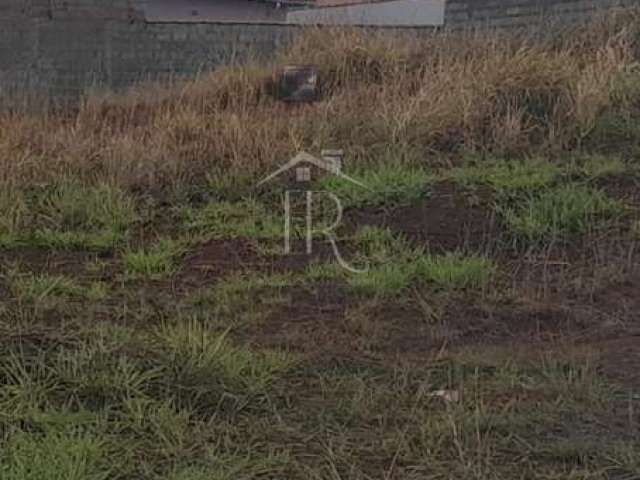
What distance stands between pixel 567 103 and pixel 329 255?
2603mm

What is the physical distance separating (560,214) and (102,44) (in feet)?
26.0

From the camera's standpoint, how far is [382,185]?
5.29m

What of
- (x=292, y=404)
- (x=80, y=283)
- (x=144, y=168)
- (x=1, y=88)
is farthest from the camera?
(x=1, y=88)

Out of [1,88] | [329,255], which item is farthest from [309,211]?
[1,88]

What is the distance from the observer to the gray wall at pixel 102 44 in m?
10.6

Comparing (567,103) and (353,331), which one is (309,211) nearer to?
(353,331)

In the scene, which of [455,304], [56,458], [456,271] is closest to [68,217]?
[456,271]

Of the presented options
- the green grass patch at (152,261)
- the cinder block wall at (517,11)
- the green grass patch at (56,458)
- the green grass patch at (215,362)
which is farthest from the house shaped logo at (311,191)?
the cinder block wall at (517,11)

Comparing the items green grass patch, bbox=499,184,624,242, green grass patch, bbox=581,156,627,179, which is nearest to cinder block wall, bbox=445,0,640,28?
green grass patch, bbox=581,156,627,179

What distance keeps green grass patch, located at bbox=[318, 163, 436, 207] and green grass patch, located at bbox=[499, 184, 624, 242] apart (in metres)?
0.64

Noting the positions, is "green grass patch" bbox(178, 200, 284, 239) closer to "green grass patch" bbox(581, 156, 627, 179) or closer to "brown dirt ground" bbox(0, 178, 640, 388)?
"brown dirt ground" bbox(0, 178, 640, 388)

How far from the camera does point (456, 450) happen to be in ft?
7.48

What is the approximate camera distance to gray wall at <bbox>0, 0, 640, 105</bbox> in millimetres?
10641

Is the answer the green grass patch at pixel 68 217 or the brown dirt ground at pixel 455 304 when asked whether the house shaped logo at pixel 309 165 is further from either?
the green grass patch at pixel 68 217
